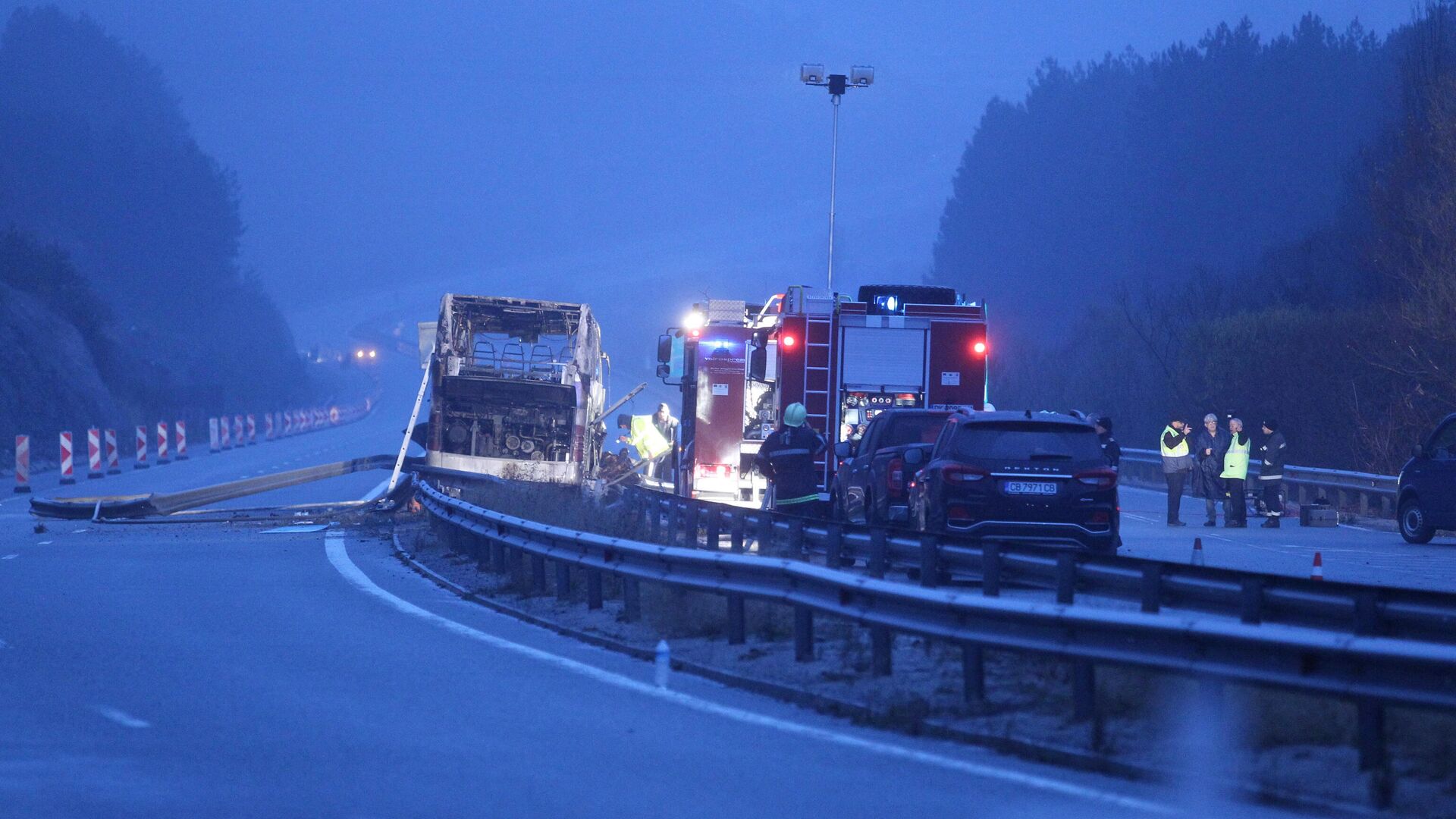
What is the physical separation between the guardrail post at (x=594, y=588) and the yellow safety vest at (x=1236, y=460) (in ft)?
48.3

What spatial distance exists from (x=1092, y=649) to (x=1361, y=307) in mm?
39244

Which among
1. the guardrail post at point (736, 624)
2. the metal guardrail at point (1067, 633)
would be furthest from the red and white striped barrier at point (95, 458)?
the guardrail post at point (736, 624)

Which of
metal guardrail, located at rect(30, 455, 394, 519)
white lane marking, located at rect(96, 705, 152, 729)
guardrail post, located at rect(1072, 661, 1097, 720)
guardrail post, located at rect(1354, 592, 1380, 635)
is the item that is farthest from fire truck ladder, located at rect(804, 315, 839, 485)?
guardrail post, located at rect(1354, 592, 1380, 635)

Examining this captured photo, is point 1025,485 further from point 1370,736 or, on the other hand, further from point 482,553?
point 1370,736

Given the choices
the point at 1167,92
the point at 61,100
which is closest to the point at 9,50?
the point at 61,100

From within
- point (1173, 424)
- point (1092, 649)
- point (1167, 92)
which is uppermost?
point (1167, 92)

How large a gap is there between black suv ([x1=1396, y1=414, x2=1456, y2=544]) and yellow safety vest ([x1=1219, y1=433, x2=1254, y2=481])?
8.78 ft

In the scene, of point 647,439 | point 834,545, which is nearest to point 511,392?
point 647,439

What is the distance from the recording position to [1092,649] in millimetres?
7539

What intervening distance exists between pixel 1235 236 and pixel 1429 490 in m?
48.1

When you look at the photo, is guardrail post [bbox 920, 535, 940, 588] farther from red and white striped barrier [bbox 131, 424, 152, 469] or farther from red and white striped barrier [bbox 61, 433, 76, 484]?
red and white striped barrier [bbox 131, 424, 152, 469]

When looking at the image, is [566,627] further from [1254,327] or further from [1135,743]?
[1254,327]

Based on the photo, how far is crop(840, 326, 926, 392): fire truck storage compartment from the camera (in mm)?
21844

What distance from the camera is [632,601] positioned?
12.2m
